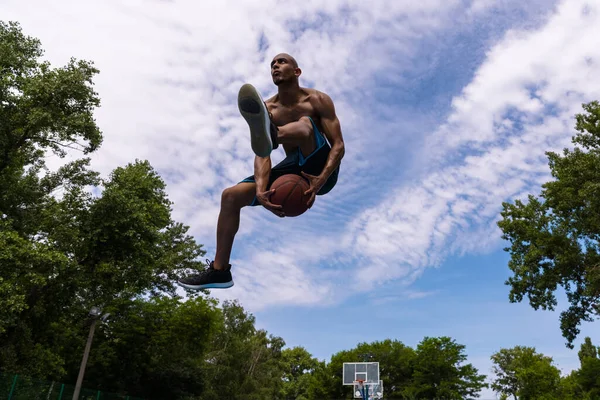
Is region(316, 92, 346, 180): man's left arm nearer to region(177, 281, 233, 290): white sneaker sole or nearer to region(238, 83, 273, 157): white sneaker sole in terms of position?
region(238, 83, 273, 157): white sneaker sole

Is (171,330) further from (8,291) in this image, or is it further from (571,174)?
(571,174)

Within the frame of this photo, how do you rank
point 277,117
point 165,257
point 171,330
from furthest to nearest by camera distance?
1. point 171,330
2. point 165,257
3. point 277,117

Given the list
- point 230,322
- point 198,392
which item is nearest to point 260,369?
point 230,322

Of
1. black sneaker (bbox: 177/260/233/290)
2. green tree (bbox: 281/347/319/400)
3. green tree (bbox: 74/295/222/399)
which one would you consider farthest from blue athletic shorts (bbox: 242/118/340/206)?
green tree (bbox: 281/347/319/400)

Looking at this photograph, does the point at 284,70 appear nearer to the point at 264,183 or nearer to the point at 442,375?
the point at 264,183

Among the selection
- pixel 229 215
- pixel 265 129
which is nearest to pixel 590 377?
pixel 229 215

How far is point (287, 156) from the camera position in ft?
13.0

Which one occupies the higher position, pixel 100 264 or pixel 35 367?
pixel 100 264

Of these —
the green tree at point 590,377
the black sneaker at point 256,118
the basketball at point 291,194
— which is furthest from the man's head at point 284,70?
the green tree at point 590,377

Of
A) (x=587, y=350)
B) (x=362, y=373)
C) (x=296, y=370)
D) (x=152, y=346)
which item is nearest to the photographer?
(x=362, y=373)

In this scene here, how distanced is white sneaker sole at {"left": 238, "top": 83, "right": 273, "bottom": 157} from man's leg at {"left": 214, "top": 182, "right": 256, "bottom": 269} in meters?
0.49

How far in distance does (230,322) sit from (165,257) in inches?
993

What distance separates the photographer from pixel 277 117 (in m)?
4.00

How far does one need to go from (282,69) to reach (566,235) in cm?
2482
